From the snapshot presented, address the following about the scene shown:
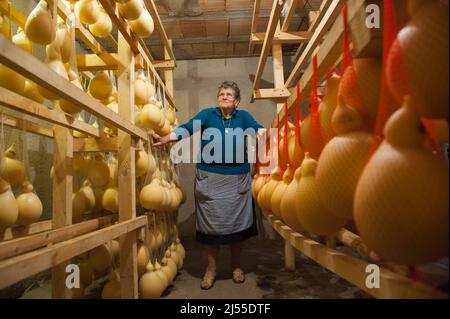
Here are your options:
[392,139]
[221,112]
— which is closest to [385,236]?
[392,139]

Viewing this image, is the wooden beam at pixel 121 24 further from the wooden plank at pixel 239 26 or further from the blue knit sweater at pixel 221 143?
the wooden plank at pixel 239 26

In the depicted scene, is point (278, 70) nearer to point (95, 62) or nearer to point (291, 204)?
point (95, 62)

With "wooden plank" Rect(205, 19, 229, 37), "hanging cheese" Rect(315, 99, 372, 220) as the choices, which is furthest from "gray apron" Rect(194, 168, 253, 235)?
"hanging cheese" Rect(315, 99, 372, 220)

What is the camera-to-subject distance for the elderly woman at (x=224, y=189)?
245 cm

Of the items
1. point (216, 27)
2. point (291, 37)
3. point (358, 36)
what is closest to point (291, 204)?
point (358, 36)

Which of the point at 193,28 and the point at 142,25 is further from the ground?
the point at 193,28

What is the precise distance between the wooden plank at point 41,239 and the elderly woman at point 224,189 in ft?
2.99

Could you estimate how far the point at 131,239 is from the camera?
5.30 feet

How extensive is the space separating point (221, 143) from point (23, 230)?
1433 mm

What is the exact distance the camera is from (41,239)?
4.05 ft

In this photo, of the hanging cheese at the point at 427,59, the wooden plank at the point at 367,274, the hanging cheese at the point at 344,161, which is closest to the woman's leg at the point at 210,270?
the wooden plank at the point at 367,274

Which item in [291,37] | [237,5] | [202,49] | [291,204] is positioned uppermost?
[237,5]

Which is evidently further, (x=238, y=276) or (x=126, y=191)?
(x=238, y=276)

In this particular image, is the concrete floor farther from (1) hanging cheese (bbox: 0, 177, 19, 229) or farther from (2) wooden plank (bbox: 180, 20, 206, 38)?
(2) wooden plank (bbox: 180, 20, 206, 38)
